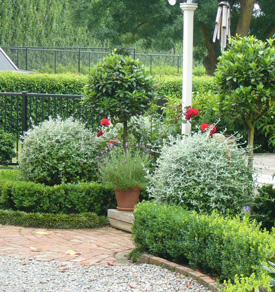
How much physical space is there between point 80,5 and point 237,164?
15246 mm

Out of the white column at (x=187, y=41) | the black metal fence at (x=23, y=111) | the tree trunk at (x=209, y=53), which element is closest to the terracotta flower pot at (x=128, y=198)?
the white column at (x=187, y=41)

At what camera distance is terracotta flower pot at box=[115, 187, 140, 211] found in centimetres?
655

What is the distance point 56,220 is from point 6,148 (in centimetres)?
357

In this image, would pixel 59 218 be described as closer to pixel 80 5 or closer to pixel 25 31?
pixel 80 5

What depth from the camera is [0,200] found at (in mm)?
7250

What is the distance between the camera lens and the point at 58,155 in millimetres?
7363

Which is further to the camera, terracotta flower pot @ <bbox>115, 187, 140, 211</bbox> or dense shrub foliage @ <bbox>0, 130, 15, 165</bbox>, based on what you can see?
dense shrub foliage @ <bbox>0, 130, 15, 165</bbox>

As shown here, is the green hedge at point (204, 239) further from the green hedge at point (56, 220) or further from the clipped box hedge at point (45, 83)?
the clipped box hedge at point (45, 83)

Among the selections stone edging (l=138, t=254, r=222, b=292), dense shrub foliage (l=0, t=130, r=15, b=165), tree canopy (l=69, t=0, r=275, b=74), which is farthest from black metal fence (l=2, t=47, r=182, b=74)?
stone edging (l=138, t=254, r=222, b=292)

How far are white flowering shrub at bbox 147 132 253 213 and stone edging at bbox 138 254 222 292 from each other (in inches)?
23.6

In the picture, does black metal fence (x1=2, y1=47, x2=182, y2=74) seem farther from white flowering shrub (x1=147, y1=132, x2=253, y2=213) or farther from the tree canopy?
white flowering shrub (x1=147, y1=132, x2=253, y2=213)

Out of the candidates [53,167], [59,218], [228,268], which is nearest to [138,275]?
[228,268]

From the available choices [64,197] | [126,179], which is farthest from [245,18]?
[126,179]

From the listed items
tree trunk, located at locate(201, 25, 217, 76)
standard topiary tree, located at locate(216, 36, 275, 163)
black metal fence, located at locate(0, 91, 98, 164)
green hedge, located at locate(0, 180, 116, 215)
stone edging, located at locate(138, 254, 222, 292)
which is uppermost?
tree trunk, located at locate(201, 25, 217, 76)
